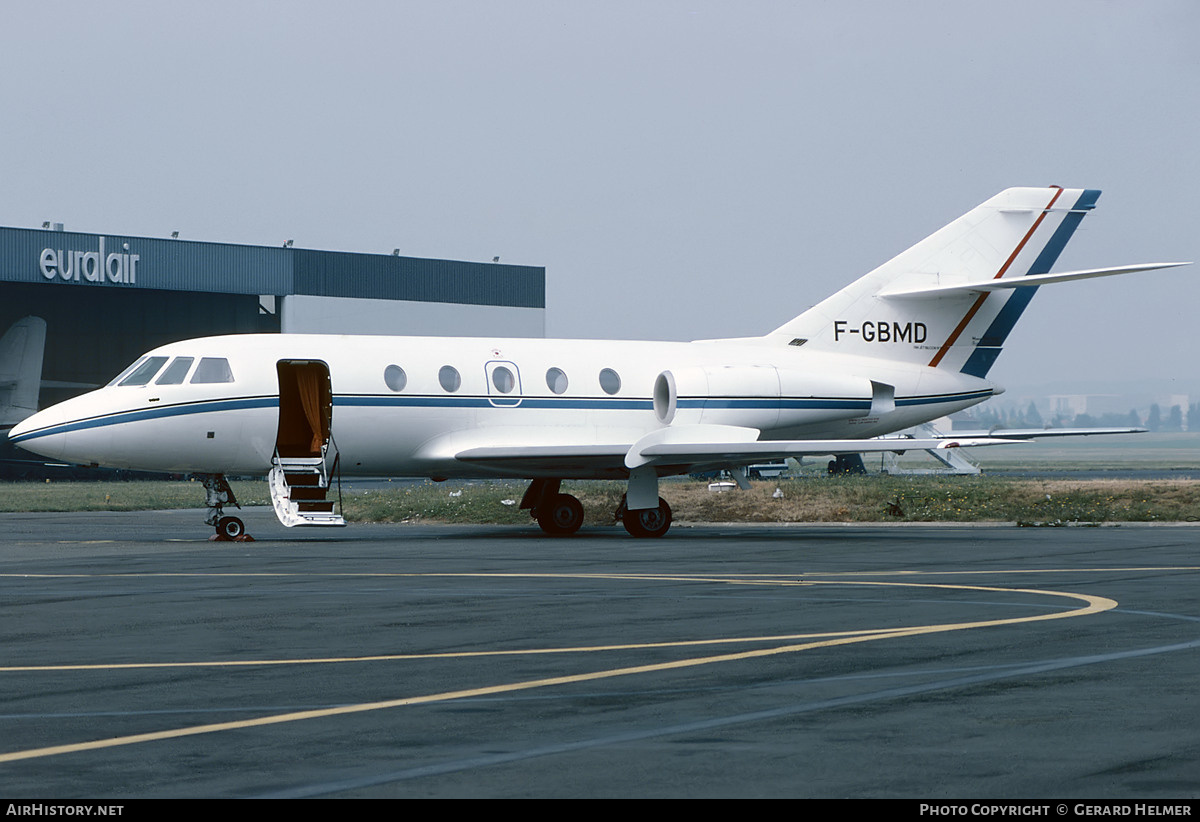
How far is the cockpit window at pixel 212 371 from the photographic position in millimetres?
24641

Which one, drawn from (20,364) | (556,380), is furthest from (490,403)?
(20,364)

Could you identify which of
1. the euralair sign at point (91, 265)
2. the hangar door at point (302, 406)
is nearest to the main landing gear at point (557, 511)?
the hangar door at point (302, 406)

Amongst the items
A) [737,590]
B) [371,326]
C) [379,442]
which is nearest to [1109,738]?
[737,590]

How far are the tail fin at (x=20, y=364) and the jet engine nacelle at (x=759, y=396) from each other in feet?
129

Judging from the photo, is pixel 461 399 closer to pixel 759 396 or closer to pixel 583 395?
pixel 583 395

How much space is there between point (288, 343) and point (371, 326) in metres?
41.9

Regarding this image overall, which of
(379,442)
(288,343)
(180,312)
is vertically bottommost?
(379,442)

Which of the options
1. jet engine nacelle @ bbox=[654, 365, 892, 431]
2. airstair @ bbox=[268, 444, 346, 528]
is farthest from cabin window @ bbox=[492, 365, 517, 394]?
airstair @ bbox=[268, 444, 346, 528]

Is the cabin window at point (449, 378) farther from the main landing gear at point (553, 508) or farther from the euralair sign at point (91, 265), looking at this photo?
the euralair sign at point (91, 265)

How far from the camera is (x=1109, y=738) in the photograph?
24.5 feet

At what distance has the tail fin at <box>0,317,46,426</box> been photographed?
5919 cm

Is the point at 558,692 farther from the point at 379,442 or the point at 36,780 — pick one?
the point at 379,442

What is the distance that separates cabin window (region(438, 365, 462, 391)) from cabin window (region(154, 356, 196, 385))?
4.05 meters

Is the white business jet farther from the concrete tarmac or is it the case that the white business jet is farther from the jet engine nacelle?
the concrete tarmac
